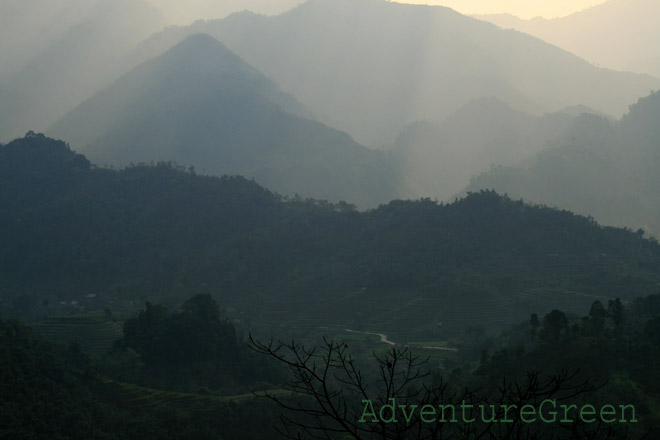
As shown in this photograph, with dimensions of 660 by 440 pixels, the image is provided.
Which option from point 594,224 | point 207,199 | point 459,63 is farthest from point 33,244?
point 459,63

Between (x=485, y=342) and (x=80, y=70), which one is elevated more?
(x=80, y=70)

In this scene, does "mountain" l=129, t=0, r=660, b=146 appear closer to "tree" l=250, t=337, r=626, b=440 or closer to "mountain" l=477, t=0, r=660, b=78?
"mountain" l=477, t=0, r=660, b=78

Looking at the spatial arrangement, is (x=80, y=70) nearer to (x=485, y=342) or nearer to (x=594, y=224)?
(x=594, y=224)

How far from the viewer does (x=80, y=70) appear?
4729 inches

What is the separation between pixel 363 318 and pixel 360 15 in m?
113

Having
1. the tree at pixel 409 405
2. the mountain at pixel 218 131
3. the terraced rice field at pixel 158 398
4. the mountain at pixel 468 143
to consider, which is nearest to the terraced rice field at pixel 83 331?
the terraced rice field at pixel 158 398

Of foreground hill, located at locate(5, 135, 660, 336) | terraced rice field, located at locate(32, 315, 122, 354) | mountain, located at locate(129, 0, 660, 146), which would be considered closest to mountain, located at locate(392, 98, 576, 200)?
mountain, located at locate(129, 0, 660, 146)

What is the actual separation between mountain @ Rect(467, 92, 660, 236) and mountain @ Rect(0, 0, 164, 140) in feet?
245

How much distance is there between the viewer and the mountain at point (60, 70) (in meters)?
116

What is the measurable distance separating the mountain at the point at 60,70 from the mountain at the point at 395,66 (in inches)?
778

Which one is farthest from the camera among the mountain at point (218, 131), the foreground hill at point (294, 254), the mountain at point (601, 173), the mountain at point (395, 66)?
the mountain at point (395, 66)

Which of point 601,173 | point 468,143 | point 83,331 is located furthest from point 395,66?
point 83,331

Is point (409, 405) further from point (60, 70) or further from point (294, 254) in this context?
point (60, 70)

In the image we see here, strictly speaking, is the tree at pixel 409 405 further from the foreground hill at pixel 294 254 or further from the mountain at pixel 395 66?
the mountain at pixel 395 66
